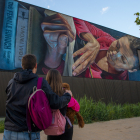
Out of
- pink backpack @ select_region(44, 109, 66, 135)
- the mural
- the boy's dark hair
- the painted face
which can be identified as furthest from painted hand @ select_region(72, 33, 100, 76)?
the boy's dark hair

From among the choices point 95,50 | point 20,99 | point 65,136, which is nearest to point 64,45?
point 95,50

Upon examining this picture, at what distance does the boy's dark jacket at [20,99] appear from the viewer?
148 cm

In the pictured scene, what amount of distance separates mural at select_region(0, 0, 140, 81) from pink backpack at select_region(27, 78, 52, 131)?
9298 millimetres

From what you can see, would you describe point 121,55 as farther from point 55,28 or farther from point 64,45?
point 55,28

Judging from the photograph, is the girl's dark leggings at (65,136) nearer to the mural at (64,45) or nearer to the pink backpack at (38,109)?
the pink backpack at (38,109)

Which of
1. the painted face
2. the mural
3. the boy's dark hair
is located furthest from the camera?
the painted face

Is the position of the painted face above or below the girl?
above

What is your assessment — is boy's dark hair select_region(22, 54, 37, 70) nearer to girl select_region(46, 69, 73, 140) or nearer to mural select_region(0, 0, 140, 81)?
girl select_region(46, 69, 73, 140)

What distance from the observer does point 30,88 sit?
152 centimetres

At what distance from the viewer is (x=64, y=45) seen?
1256 centimetres

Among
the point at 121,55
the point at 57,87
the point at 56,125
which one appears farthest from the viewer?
the point at 121,55

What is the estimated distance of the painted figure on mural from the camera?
1241 centimetres

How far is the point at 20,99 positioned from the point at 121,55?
1559 cm

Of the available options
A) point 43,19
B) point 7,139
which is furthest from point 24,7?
point 7,139
